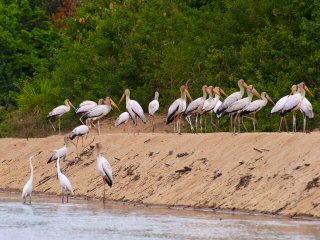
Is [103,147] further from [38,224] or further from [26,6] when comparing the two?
[26,6]

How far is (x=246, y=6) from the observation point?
34344mm

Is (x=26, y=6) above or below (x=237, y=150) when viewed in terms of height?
above

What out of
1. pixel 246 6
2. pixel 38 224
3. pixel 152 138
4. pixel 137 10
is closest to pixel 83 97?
pixel 137 10

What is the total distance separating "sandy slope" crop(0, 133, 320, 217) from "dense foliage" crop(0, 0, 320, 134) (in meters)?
4.24

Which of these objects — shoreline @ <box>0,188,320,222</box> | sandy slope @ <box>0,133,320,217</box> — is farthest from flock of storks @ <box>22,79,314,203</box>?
sandy slope @ <box>0,133,320,217</box>

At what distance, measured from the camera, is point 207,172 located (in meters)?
23.4

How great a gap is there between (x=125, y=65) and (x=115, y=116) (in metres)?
1.82

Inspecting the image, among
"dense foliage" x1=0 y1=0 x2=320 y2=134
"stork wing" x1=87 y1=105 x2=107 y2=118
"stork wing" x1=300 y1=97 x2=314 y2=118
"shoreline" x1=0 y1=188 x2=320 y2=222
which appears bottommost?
"shoreline" x1=0 y1=188 x2=320 y2=222

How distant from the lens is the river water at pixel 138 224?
58.2 feet

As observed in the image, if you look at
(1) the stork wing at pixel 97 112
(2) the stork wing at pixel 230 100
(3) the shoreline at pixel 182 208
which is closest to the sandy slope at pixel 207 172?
(3) the shoreline at pixel 182 208

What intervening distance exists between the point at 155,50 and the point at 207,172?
1572 cm

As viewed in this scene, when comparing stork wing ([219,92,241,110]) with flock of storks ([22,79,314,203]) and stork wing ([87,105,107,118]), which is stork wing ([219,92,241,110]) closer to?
flock of storks ([22,79,314,203])

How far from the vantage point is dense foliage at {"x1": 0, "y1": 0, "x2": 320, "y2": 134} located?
1253 inches

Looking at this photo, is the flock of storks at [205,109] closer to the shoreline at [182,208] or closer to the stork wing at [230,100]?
the stork wing at [230,100]
